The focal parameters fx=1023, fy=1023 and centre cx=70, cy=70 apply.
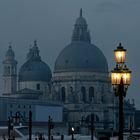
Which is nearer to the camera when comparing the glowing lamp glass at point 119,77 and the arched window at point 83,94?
the glowing lamp glass at point 119,77

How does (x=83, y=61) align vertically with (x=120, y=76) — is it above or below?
above

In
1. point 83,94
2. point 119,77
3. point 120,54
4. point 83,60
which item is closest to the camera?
point 119,77

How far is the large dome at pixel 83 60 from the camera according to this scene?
194 metres

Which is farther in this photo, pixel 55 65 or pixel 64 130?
pixel 55 65

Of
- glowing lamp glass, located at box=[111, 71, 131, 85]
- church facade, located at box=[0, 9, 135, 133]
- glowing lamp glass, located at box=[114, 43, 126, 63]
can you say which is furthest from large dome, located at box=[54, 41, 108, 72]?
glowing lamp glass, located at box=[111, 71, 131, 85]

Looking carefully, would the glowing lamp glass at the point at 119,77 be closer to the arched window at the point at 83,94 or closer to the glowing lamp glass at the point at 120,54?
the glowing lamp glass at the point at 120,54

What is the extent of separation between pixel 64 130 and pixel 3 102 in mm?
13074

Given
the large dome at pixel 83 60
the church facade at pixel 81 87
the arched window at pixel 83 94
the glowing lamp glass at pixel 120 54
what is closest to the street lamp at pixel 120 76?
the glowing lamp glass at pixel 120 54

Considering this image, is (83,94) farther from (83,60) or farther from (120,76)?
(120,76)

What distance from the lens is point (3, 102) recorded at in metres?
184

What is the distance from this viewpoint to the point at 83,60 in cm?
19625

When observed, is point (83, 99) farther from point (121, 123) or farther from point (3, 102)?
point (121, 123)

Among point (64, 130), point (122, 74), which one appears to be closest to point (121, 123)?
point (122, 74)

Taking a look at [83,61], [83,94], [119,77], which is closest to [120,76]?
[119,77]
